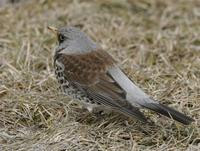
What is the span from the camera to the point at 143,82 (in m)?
6.91

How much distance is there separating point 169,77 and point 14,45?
2136mm

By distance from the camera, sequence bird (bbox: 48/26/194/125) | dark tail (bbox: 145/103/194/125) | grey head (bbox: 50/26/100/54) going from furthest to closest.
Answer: grey head (bbox: 50/26/100/54)
bird (bbox: 48/26/194/125)
dark tail (bbox: 145/103/194/125)

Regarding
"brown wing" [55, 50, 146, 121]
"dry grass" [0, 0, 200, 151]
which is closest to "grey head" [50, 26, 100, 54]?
"brown wing" [55, 50, 146, 121]

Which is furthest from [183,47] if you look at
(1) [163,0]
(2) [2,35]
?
(2) [2,35]

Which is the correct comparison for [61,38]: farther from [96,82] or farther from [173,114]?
[173,114]

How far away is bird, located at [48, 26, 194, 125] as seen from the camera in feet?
18.5

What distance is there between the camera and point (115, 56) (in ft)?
25.1

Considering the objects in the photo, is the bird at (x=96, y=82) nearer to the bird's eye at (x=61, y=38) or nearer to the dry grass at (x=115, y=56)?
the bird's eye at (x=61, y=38)

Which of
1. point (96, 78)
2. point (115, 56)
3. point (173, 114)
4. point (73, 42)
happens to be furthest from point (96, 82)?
point (115, 56)

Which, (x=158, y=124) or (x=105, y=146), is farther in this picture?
(x=158, y=124)

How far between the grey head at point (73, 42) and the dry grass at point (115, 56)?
54 cm

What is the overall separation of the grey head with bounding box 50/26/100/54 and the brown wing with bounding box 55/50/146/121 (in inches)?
4.1

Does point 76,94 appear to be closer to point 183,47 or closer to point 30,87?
point 30,87

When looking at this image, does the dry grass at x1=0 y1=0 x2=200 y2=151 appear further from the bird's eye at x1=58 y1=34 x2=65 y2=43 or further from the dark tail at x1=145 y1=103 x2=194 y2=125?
the bird's eye at x1=58 y1=34 x2=65 y2=43
